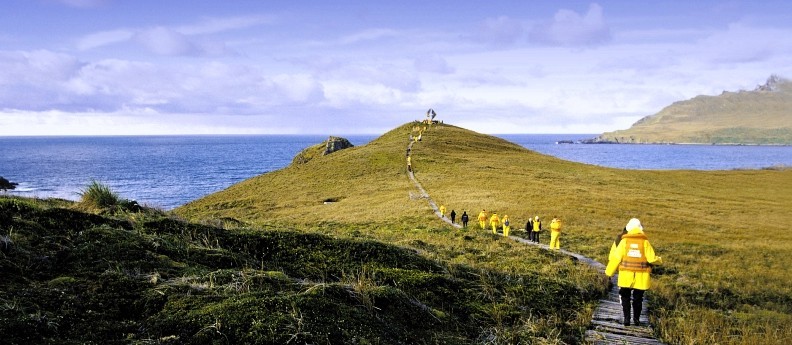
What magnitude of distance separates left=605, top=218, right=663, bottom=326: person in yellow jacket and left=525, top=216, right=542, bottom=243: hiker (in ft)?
53.6

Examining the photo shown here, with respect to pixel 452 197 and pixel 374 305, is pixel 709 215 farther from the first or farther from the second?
pixel 374 305

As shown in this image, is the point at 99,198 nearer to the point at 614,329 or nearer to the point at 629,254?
the point at 614,329

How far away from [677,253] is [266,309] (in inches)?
1025

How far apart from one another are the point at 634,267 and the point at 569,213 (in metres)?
30.6

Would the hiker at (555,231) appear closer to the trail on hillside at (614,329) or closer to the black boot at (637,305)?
the trail on hillside at (614,329)

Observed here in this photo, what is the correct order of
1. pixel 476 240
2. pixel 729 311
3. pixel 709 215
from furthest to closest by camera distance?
pixel 709 215, pixel 476 240, pixel 729 311

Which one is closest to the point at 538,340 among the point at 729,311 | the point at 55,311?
the point at 55,311

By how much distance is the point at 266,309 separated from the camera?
5684 mm

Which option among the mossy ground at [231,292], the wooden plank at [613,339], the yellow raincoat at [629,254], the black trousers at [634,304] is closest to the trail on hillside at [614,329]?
the wooden plank at [613,339]

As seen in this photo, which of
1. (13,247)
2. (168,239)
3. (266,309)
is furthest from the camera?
(168,239)

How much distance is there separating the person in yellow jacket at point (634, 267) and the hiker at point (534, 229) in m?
16.3

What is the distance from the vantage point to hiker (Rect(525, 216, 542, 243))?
2611 cm

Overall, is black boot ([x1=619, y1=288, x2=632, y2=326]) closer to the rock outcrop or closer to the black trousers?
the black trousers

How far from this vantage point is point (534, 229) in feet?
86.1
